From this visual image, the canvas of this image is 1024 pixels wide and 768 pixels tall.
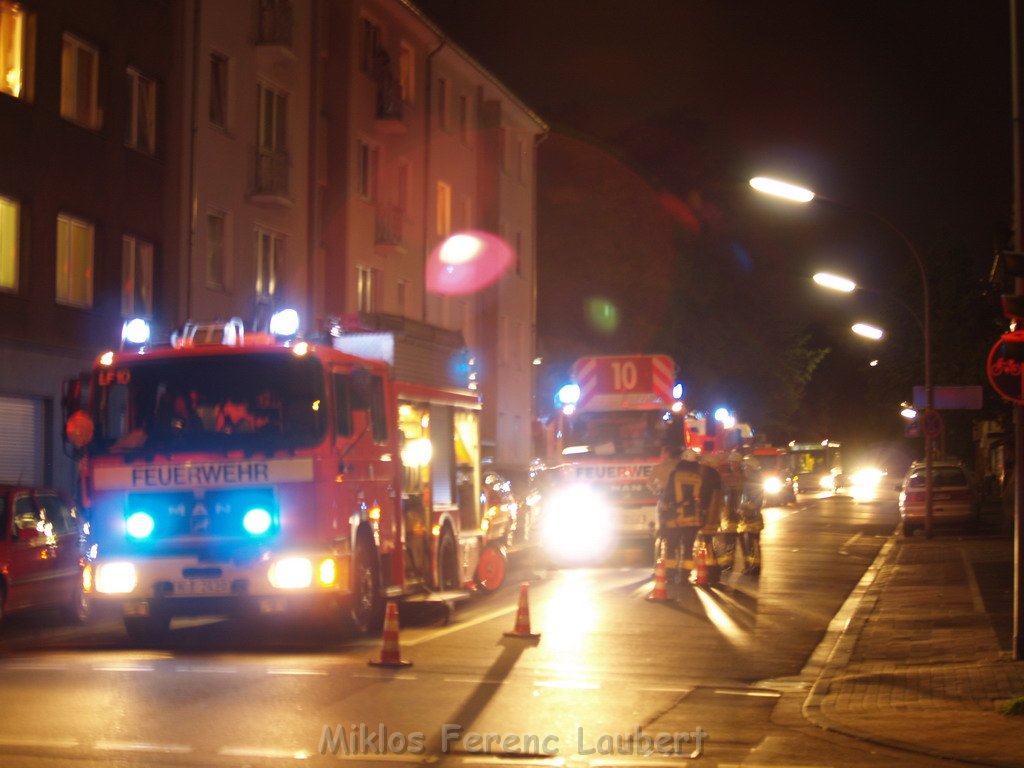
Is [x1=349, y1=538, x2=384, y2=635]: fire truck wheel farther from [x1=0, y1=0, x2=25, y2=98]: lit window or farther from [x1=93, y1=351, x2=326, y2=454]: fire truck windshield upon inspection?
[x1=0, y1=0, x2=25, y2=98]: lit window

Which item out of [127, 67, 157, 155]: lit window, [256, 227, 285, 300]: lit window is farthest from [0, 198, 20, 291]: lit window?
[256, 227, 285, 300]: lit window

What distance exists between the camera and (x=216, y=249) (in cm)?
3198

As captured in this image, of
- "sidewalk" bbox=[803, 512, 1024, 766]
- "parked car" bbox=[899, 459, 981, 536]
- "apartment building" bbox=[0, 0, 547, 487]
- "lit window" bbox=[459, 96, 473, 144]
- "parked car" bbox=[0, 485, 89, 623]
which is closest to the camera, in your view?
"sidewalk" bbox=[803, 512, 1024, 766]

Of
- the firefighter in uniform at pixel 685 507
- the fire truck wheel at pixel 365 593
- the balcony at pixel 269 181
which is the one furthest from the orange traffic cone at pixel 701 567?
the balcony at pixel 269 181

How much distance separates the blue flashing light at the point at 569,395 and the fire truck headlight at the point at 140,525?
571 inches

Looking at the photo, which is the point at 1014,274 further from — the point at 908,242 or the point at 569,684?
the point at 908,242

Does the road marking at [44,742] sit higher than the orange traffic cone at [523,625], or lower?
lower

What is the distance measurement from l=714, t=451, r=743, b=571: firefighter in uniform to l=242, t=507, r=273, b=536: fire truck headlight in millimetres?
10445

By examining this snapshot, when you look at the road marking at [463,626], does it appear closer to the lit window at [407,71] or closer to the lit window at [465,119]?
the lit window at [407,71]

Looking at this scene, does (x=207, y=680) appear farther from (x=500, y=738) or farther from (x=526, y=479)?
(x=526, y=479)

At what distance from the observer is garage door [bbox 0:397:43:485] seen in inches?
1014

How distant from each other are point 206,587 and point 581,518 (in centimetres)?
1338

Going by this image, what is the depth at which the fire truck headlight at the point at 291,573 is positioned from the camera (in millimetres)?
13758

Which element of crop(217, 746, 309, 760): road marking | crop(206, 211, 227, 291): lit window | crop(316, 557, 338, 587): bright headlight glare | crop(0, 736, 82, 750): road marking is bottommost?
crop(217, 746, 309, 760): road marking
